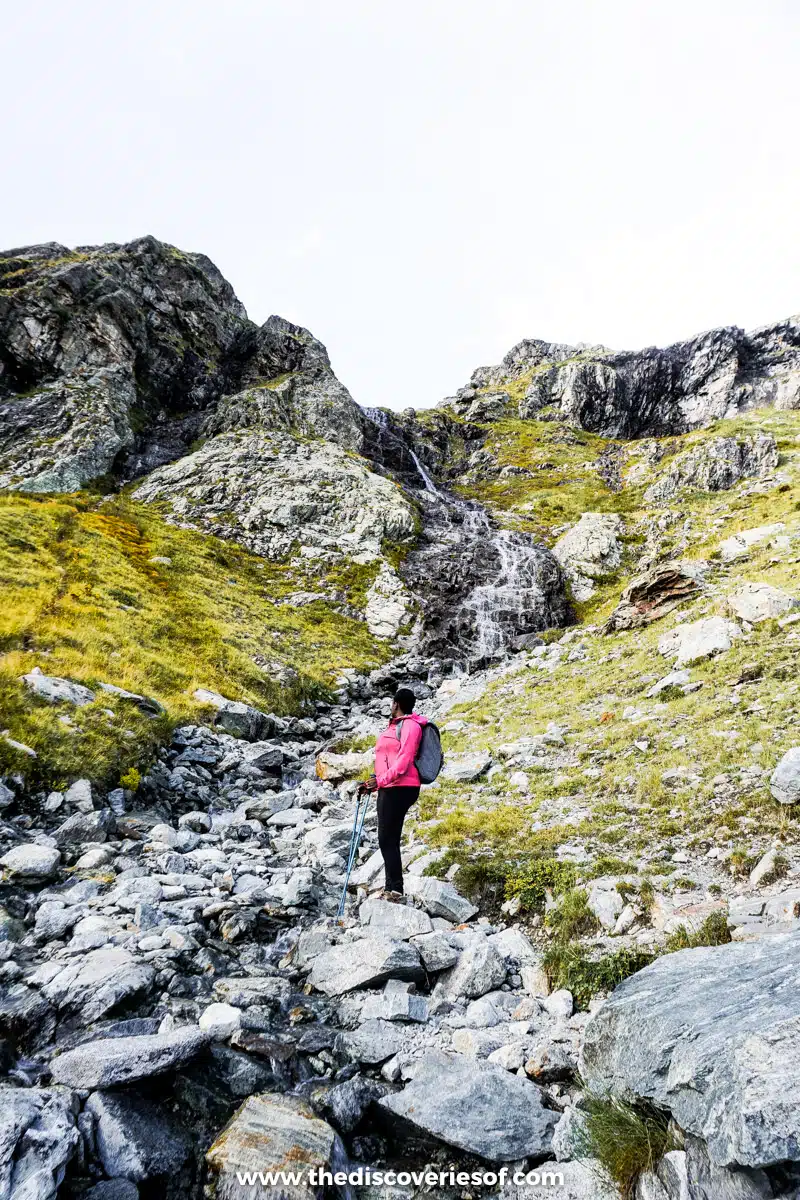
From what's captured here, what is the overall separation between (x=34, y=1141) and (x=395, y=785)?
231 inches

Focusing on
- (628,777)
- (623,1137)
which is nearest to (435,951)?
(623,1137)

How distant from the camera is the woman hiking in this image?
8.81 m

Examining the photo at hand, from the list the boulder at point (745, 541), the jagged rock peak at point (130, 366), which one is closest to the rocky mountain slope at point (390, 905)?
the boulder at point (745, 541)

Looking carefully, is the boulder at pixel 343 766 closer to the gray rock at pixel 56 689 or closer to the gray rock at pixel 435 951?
the gray rock at pixel 56 689

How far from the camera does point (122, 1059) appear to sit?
4.51m

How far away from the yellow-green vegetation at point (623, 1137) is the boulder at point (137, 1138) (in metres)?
2.95

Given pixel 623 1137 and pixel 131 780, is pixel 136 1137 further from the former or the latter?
pixel 131 780

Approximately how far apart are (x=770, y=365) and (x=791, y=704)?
5068 inches

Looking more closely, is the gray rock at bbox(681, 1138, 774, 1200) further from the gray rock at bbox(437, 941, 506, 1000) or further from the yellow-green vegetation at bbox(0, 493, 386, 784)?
the yellow-green vegetation at bbox(0, 493, 386, 784)

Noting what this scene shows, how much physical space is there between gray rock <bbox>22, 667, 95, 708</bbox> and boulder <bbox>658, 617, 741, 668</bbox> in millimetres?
17064

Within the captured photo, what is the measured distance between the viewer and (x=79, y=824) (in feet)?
34.2

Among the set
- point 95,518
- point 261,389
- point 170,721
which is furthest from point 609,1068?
point 261,389

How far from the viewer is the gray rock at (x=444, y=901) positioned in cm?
808

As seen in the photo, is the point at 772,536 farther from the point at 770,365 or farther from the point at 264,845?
the point at 770,365
